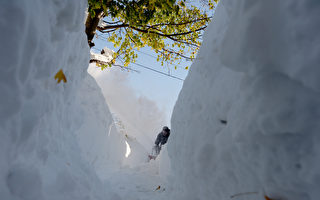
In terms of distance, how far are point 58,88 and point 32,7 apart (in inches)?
39.0

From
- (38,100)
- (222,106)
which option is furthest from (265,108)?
(38,100)

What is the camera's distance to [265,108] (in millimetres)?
1166

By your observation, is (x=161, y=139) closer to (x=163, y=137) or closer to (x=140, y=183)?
(x=163, y=137)

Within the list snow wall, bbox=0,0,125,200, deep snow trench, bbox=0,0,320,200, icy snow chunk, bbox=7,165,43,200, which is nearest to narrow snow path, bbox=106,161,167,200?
snow wall, bbox=0,0,125,200

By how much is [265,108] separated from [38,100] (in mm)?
1817

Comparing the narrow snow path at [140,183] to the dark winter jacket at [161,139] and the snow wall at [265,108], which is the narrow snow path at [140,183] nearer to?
the snow wall at [265,108]

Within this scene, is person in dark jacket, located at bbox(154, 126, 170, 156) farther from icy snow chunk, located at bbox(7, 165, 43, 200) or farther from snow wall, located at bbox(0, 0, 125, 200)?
icy snow chunk, located at bbox(7, 165, 43, 200)

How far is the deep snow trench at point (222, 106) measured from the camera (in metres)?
1.01

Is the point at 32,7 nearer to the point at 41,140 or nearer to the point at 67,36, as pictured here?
the point at 67,36

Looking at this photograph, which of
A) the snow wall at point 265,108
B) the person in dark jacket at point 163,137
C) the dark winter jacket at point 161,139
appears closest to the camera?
the snow wall at point 265,108

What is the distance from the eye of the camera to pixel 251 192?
137 cm

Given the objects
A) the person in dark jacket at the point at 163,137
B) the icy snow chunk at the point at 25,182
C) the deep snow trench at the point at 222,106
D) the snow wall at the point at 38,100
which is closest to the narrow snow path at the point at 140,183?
the snow wall at the point at 38,100

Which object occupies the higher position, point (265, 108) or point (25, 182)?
point (265, 108)

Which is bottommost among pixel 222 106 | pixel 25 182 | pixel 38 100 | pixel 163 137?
pixel 163 137
